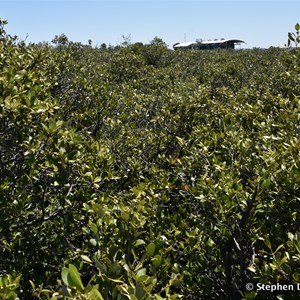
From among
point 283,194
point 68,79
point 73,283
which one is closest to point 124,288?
point 73,283

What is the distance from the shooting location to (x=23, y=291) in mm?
3264

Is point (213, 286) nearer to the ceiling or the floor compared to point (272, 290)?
nearer to the floor

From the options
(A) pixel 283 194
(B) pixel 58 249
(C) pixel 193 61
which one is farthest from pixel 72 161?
(C) pixel 193 61

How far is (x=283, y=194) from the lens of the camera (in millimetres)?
2568

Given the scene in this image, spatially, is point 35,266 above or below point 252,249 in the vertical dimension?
below

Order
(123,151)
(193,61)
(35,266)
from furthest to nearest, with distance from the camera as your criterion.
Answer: (193,61) < (123,151) < (35,266)

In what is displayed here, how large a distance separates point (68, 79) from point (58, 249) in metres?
3.79

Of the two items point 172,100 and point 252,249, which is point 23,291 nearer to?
point 252,249

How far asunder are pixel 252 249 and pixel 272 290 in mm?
407

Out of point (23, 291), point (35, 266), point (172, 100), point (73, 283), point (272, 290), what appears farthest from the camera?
point (172, 100)

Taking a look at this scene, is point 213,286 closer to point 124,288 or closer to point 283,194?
point 283,194

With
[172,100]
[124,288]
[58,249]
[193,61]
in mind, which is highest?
[193,61]

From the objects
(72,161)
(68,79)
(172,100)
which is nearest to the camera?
(72,161)

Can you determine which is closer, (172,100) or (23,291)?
(23,291)
